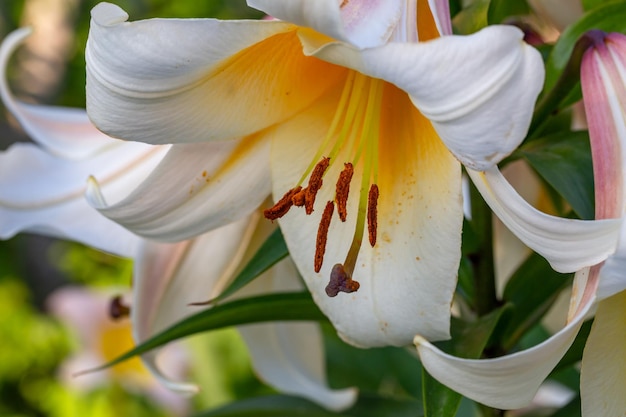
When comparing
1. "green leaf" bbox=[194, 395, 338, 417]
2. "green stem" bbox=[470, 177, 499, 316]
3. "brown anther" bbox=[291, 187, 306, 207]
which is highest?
"brown anther" bbox=[291, 187, 306, 207]

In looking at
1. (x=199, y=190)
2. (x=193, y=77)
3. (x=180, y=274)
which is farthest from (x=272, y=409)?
(x=193, y=77)

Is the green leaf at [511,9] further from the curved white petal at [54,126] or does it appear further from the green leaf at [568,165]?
the curved white petal at [54,126]

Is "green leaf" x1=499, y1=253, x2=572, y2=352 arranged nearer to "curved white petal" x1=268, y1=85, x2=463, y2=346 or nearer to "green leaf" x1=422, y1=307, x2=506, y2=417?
"green leaf" x1=422, y1=307, x2=506, y2=417

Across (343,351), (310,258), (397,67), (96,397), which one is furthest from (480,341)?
(96,397)

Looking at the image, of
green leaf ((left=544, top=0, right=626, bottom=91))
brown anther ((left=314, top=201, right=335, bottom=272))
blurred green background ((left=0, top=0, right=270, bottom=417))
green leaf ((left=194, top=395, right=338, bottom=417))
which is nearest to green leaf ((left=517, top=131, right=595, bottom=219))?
green leaf ((left=544, top=0, right=626, bottom=91))

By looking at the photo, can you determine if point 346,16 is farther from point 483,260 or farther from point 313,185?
point 483,260
